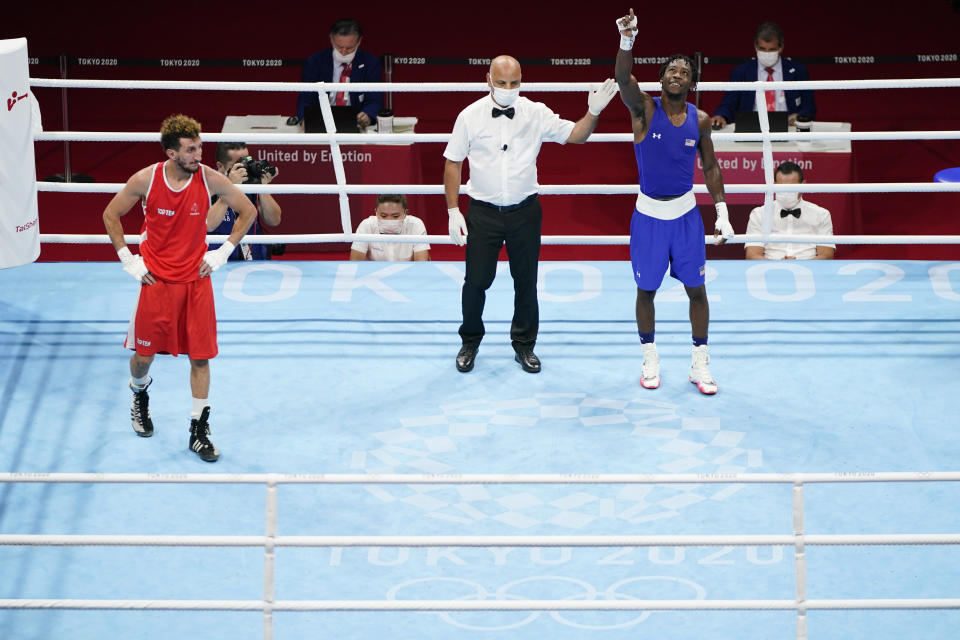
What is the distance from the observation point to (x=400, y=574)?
4523 millimetres

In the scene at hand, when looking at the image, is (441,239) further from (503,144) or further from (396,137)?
(503,144)

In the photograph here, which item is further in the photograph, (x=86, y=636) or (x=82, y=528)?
(x=82, y=528)

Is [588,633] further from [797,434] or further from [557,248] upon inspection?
[557,248]

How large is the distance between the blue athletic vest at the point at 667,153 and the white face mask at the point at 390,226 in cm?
187

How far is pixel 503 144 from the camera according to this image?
225 inches

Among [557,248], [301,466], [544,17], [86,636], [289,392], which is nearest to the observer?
[86,636]

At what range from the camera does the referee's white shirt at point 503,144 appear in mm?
5707

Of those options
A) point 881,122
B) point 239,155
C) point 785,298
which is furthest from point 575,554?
point 881,122

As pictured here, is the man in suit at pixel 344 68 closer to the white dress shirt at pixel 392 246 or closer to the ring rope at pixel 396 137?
the white dress shirt at pixel 392 246

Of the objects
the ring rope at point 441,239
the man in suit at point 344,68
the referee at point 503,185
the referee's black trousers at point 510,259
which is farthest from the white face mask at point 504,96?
the man in suit at point 344,68

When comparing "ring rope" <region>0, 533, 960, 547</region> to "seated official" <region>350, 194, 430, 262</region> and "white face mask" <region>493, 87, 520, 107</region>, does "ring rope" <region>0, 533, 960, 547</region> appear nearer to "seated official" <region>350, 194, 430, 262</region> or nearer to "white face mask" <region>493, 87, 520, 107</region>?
"white face mask" <region>493, 87, 520, 107</region>

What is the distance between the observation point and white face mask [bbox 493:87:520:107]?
5633mm

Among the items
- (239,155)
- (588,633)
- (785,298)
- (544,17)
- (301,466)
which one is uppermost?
(544,17)

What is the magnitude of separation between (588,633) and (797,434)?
64.8 inches
